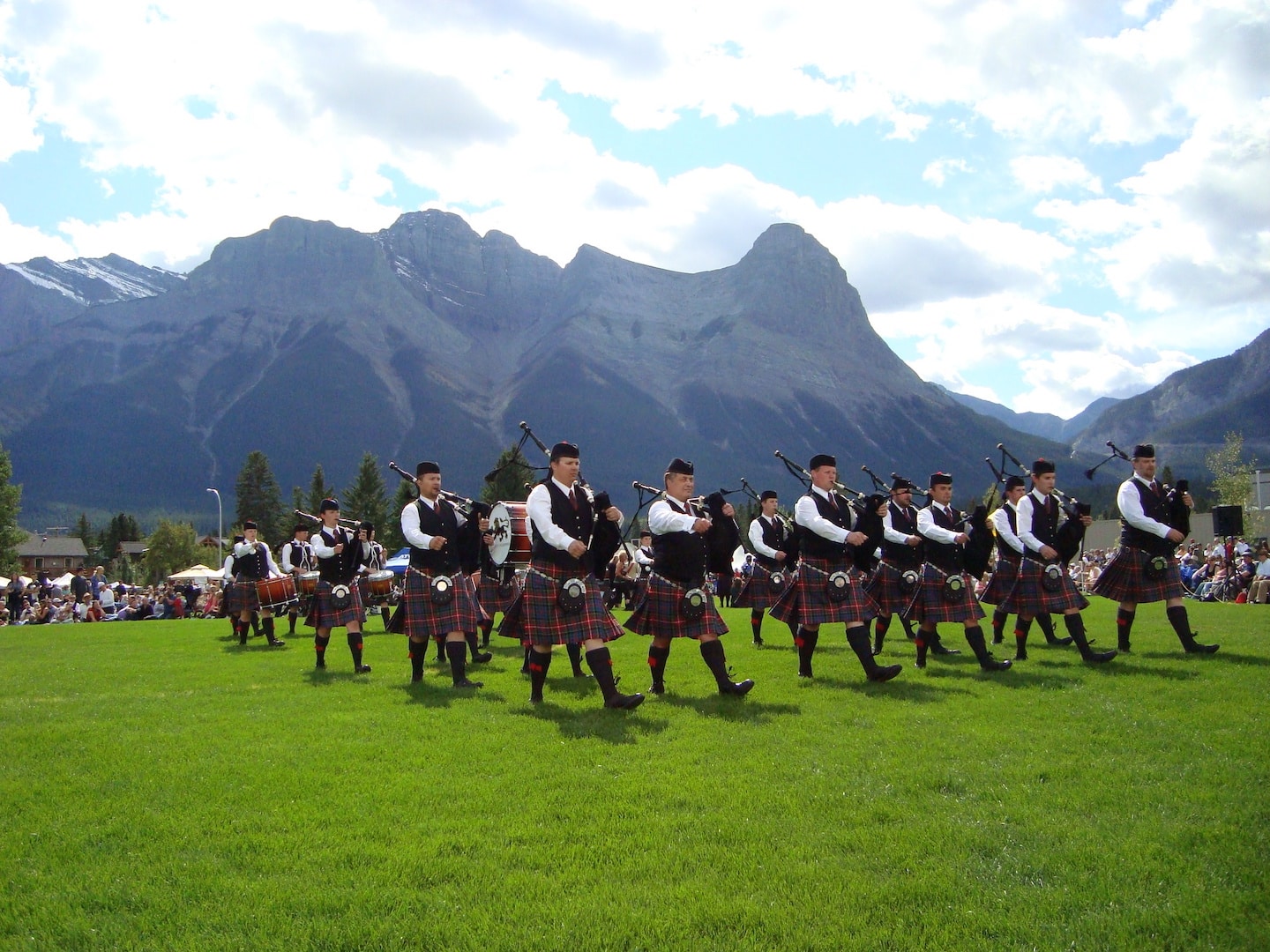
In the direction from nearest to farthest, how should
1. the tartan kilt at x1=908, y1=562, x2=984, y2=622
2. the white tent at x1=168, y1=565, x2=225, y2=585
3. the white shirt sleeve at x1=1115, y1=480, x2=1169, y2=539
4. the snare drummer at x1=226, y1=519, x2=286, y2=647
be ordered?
the tartan kilt at x1=908, y1=562, x2=984, y2=622
the white shirt sleeve at x1=1115, y1=480, x2=1169, y2=539
the snare drummer at x1=226, y1=519, x2=286, y2=647
the white tent at x1=168, y1=565, x2=225, y2=585

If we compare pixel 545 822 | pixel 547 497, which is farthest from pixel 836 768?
pixel 547 497

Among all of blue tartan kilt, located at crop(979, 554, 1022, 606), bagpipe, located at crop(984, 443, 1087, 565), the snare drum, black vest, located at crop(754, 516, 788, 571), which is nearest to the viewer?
blue tartan kilt, located at crop(979, 554, 1022, 606)

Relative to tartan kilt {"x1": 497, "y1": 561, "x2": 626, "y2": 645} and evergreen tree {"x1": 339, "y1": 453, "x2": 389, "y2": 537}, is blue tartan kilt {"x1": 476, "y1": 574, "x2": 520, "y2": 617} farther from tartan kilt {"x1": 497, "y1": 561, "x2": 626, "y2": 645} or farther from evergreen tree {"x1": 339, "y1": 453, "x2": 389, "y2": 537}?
evergreen tree {"x1": 339, "y1": 453, "x2": 389, "y2": 537}

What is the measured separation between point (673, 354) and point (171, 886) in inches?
7799

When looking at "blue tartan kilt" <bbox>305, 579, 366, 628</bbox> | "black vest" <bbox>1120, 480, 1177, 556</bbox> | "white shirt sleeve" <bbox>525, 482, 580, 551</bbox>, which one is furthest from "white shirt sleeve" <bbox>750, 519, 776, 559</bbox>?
"white shirt sleeve" <bbox>525, 482, 580, 551</bbox>

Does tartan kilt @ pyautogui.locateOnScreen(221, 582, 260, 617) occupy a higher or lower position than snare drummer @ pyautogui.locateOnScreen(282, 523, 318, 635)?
lower

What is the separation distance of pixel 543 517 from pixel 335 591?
4.53m

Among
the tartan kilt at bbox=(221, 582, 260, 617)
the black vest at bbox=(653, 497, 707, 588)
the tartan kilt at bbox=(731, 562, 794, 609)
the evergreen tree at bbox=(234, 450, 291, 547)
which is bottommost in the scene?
the tartan kilt at bbox=(221, 582, 260, 617)

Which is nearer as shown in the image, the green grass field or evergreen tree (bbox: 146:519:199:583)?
the green grass field

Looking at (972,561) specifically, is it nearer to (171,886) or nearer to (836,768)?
(836,768)

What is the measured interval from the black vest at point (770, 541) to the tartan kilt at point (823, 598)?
4320 mm

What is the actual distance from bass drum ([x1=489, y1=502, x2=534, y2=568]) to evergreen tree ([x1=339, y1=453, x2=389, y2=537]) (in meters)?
58.3

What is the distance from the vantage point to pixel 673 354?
200 meters

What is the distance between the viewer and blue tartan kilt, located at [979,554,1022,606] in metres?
10.4
